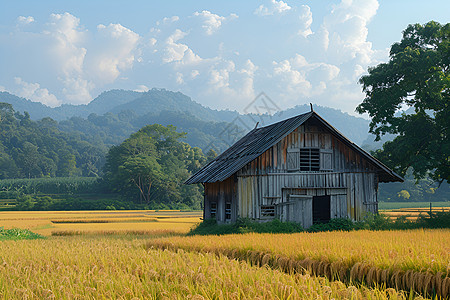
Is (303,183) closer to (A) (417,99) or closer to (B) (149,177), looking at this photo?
(A) (417,99)

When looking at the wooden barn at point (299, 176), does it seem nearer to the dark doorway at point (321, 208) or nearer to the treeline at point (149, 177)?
the dark doorway at point (321, 208)

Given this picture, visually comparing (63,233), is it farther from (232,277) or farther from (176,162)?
(176,162)

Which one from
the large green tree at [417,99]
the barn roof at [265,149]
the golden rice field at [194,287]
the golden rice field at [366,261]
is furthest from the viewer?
the large green tree at [417,99]

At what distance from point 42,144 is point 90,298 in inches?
6741

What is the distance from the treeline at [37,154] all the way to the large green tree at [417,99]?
12730cm

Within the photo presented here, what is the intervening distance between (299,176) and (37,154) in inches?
5438

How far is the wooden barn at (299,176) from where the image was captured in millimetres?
26141

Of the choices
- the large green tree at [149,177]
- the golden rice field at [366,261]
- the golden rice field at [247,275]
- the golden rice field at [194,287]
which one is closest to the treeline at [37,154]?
the large green tree at [149,177]

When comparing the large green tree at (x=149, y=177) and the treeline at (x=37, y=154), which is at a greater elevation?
the treeline at (x=37, y=154)

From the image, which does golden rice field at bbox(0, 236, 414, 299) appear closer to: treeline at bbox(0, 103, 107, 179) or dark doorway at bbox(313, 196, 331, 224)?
dark doorway at bbox(313, 196, 331, 224)

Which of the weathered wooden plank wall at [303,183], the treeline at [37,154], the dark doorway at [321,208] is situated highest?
the treeline at [37,154]

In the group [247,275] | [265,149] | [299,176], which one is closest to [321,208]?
[299,176]

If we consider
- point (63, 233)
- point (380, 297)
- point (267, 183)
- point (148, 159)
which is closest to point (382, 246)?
point (380, 297)

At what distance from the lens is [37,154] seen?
148375 millimetres
